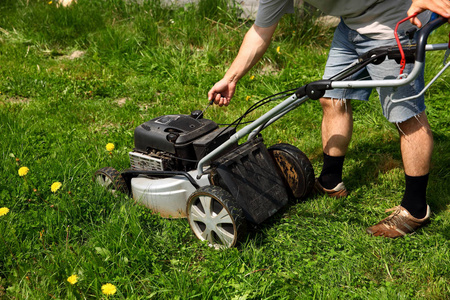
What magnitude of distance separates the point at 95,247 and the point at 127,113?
6.05 feet

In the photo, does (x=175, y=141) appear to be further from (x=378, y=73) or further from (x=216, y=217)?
(x=378, y=73)

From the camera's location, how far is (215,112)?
3.96m

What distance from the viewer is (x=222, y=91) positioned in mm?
2715

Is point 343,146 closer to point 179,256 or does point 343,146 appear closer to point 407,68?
point 407,68

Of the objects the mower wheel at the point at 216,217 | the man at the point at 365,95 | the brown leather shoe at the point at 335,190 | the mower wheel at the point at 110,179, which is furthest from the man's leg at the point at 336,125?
the mower wheel at the point at 110,179

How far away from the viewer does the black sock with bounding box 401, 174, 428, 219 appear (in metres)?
2.53

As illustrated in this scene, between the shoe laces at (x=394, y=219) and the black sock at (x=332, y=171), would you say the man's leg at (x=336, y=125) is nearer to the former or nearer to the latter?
the black sock at (x=332, y=171)

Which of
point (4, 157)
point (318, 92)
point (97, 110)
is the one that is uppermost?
point (318, 92)

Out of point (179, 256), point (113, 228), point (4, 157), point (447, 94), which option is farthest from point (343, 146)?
point (4, 157)

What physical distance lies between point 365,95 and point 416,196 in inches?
23.9

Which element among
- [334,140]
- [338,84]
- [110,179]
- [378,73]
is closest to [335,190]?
[334,140]

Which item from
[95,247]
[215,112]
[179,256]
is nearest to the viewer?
[95,247]

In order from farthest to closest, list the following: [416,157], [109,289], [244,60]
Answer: [244,60]
[416,157]
[109,289]

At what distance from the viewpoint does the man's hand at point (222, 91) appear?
2.68 metres
